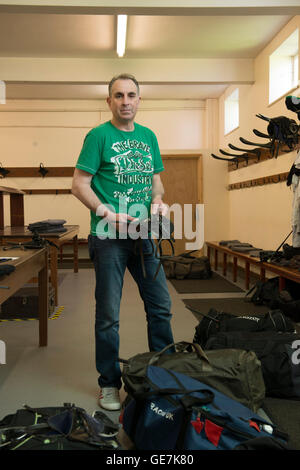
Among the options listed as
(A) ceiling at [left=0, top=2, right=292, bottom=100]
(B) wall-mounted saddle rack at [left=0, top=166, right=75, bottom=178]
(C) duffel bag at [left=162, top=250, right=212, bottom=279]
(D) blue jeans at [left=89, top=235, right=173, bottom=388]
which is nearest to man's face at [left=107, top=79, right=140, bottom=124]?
(D) blue jeans at [left=89, top=235, right=173, bottom=388]

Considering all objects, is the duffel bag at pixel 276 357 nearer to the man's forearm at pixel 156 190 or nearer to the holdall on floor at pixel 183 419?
the holdall on floor at pixel 183 419

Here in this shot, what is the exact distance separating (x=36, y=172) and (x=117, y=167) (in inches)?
270

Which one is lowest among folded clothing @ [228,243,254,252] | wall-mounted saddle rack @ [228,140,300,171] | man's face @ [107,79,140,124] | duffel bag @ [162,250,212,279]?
duffel bag @ [162,250,212,279]

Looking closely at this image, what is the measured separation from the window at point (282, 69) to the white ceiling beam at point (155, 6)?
1.11 metres

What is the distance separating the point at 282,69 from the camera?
545cm

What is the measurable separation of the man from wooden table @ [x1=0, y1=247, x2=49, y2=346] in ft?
1.42

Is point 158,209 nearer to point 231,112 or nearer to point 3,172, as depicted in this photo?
point 231,112

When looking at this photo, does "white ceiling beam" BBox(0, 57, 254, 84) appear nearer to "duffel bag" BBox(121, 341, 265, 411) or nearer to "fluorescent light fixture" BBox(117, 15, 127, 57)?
"fluorescent light fixture" BBox(117, 15, 127, 57)

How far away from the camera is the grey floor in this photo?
2.21 m

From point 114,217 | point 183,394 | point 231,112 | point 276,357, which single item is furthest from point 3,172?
point 183,394

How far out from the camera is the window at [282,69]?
17.2 ft

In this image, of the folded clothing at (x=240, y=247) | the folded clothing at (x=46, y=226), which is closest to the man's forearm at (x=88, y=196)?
the folded clothing at (x=46, y=226)

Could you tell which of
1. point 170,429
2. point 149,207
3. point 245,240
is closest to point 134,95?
point 149,207

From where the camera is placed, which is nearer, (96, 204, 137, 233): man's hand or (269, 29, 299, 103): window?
(96, 204, 137, 233): man's hand
